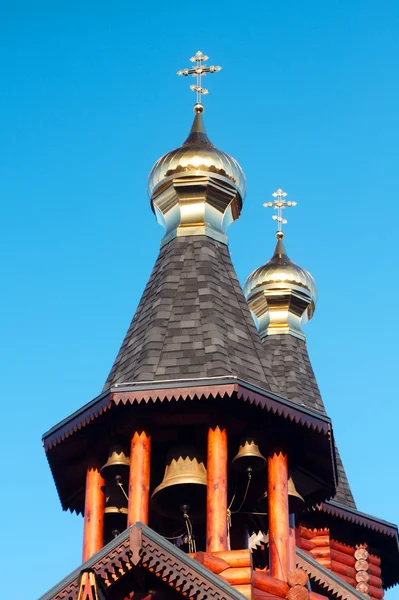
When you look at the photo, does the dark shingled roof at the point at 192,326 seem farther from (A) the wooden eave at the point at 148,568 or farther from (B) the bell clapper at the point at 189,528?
(A) the wooden eave at the point at 148,568

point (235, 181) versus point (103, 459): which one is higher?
point (235, 181)

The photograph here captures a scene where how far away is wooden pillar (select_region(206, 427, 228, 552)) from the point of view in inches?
765

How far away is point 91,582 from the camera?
18.4 metres

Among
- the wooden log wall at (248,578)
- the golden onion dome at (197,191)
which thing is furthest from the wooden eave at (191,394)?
the golden onion dome at (197,191)

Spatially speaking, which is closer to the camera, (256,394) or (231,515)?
(256,394)

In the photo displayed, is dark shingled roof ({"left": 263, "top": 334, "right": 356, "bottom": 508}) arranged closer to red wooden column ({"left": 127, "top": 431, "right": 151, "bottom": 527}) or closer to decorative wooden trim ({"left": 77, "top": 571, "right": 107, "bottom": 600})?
red wooden column ({"left": 127, "top": 431, "right": 151, "bottom": 527})

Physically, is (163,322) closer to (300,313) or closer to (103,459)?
(103,459)

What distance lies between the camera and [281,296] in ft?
101

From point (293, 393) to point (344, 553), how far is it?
2846mm

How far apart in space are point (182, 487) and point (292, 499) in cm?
163

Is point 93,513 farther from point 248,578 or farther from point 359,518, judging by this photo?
point 359,518

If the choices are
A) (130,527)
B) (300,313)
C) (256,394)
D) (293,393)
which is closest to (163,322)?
(256,394)

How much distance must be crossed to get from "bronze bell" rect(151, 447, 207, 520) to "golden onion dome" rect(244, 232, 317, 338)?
31.5 feet

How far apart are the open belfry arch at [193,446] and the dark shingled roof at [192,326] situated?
2cm
